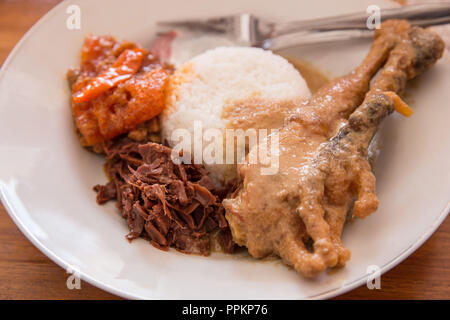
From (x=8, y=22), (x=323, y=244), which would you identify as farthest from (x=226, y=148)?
(x=8, y=22)

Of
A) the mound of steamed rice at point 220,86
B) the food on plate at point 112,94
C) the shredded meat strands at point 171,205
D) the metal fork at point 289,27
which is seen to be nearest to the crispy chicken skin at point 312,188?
the shredded meat strands at point 171,205

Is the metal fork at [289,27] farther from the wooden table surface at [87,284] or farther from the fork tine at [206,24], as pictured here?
the wooden table surface at [87,284]

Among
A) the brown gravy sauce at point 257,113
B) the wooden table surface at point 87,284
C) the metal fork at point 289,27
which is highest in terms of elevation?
the metal fork at point 289,27

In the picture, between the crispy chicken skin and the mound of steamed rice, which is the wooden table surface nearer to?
the crispy chicken skin

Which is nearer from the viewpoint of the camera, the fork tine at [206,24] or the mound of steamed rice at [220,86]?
the mound of steamed rice at [220,86]

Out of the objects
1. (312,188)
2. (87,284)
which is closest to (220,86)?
(312,188)

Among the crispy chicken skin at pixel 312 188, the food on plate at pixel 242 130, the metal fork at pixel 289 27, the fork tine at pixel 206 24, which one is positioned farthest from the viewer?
the fork tine at pixel 206 24

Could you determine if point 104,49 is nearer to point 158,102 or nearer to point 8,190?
point 158,102
